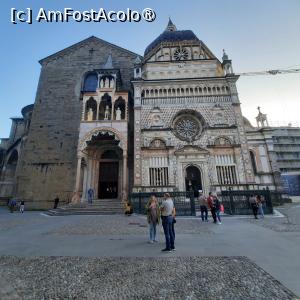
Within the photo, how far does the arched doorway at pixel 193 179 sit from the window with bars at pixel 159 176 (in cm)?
224

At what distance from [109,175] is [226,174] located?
516 inches

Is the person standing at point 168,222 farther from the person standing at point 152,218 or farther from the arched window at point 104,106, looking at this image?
the arched window at point 104,106

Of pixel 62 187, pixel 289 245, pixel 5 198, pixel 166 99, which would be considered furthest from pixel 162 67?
pixel 5 198

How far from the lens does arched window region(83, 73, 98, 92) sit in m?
26.9

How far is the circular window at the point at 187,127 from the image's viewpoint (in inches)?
826

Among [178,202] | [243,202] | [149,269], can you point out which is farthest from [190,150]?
[149,269]

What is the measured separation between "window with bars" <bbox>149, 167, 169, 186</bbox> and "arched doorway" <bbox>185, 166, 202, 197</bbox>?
7.35ft

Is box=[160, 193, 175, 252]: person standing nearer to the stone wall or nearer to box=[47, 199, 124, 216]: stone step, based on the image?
box=[47, 199, 124, 216]: stone step

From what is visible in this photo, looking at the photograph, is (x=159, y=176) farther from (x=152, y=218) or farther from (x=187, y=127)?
(x=152, y=218)

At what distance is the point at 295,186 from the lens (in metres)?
31.4

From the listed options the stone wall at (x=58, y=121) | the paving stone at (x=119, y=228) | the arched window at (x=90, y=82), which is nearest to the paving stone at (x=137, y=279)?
the paving stone at (x=119, y=228)

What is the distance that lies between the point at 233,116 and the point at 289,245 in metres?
17.7

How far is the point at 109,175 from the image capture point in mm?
22188

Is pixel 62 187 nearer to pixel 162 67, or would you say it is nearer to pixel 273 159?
pixel 162 67
